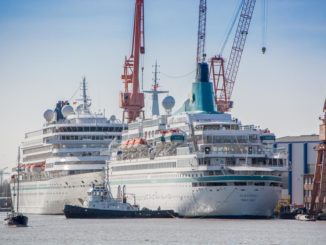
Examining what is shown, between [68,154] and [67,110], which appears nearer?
[68,154]

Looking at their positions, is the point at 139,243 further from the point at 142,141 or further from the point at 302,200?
the point at 302,200

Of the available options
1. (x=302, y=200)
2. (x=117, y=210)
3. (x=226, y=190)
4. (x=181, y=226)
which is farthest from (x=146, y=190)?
(x=302, y=200)

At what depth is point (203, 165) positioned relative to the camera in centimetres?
13762

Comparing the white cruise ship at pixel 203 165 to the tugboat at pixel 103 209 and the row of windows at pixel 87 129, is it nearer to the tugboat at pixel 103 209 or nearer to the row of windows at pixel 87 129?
the tugboat at pixel 103 209

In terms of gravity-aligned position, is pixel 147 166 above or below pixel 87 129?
below

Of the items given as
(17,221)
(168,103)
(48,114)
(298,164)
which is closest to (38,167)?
(48,114)

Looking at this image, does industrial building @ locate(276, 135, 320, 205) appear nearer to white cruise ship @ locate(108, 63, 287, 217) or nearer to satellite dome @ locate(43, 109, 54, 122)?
white cruise ship @ locate(108, 63, 287, 217)

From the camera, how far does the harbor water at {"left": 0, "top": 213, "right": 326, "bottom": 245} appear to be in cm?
10562

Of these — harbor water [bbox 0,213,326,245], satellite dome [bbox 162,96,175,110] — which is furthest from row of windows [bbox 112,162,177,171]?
satellite dome [bbox 162,96,175,110]

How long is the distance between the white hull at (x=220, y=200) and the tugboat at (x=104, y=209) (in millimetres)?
2121

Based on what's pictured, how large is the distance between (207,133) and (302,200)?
37.2 meters

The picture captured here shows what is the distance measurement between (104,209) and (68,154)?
25295 millimetres

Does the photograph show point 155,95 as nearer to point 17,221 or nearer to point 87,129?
point 87,129

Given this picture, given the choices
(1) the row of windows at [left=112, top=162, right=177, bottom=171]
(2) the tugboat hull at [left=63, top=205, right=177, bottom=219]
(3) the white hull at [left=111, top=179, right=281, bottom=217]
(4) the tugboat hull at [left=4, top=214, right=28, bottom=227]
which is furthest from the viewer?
(1) the row of windows at [left=112, top=162, right=177, bottom=171]
